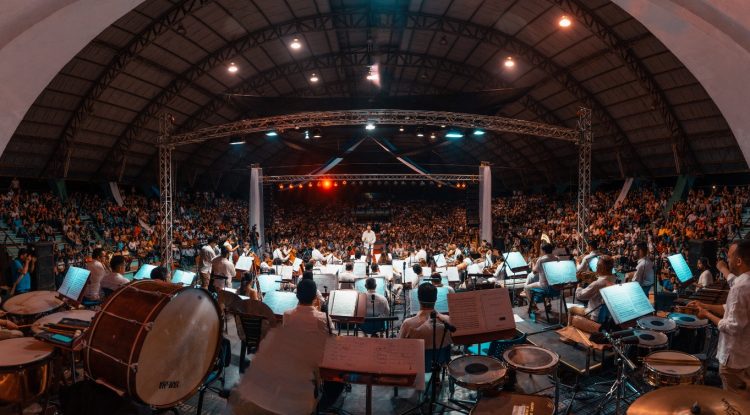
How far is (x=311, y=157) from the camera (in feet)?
108

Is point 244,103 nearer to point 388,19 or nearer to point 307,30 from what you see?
point 307,30

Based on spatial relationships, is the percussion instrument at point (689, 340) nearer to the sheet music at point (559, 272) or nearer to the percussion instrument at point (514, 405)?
the sheet music at point (559, 272)

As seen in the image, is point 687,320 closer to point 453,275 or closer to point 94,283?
point 453,275

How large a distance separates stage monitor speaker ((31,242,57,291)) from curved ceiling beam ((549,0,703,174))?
1642cm

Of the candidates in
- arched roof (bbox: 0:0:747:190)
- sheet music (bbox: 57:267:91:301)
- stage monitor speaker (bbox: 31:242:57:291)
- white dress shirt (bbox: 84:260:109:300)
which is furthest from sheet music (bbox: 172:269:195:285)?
arched roof (bbox: 0:0:747:190)

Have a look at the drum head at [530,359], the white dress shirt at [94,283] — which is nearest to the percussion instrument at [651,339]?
the drum head at [530,359]

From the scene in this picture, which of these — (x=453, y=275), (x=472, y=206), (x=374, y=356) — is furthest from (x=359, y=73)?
(x=374, y=356)

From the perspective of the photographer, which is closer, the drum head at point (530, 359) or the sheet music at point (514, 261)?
the drum head at point (530, 359)

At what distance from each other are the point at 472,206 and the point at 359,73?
10.8 meters

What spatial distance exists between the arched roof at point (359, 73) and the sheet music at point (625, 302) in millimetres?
11989

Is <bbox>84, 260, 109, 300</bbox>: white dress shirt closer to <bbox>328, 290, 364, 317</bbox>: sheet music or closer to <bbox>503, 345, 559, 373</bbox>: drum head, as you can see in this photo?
<bbox>328, 290, 364, 317</bbox>: sheet music

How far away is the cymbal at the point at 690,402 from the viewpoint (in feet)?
6.98

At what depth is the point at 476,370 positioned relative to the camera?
11.0 ft

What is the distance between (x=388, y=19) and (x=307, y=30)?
327 centimetres
